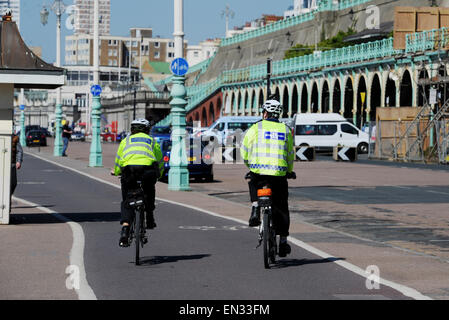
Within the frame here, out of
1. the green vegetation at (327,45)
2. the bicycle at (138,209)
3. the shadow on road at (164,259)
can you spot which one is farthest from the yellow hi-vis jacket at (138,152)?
the green vegetation at (327,45)

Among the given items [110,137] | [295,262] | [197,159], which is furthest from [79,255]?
[110,137]

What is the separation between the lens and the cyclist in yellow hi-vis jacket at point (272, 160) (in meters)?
11.6

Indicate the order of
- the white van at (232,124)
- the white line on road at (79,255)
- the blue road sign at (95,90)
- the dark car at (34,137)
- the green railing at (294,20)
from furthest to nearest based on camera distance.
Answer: the green railing at (294,20), the dark car at (34,137), the white van at (232,124), the blue road sign at (95,90), the white line on road at (79,255)

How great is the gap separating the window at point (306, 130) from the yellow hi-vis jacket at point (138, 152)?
1911 inches

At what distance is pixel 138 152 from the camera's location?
39.7ft

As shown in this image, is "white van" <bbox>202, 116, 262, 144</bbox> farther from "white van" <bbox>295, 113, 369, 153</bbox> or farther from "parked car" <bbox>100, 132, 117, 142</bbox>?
"parked car" <bbox>100, 132, 117, 142</bbox>

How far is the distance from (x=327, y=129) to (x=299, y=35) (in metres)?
52.3

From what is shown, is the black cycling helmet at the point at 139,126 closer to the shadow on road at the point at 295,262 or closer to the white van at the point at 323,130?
the shadow on road at the point at 295,262

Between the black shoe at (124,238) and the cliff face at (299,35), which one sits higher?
the cliff face at (299,35)

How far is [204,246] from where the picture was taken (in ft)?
45.5

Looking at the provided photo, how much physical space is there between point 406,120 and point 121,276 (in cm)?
4391

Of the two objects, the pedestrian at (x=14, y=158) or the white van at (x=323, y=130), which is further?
the white van at (x=323, y=130)
